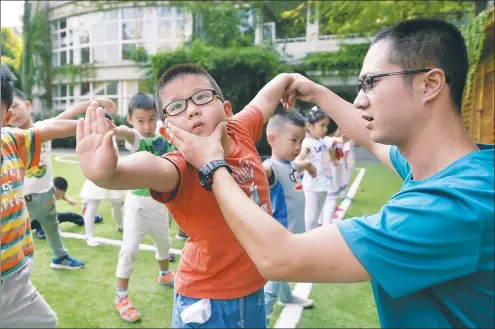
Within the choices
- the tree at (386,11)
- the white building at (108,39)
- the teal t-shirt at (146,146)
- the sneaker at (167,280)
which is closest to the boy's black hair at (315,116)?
the teal t-shirt at (146,146)

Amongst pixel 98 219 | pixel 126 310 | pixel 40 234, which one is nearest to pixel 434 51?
pixel 126 310

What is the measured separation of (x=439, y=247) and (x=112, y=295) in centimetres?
373

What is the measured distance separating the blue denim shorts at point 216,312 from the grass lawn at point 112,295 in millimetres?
1716

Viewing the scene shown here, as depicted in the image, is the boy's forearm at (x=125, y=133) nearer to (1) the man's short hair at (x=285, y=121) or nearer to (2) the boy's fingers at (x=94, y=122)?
(1) the man's short hair at (x=285, y=121)

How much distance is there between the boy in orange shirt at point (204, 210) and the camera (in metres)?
1.73

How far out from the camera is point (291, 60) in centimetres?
2209

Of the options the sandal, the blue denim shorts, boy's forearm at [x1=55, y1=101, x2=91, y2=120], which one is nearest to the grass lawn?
the sandal

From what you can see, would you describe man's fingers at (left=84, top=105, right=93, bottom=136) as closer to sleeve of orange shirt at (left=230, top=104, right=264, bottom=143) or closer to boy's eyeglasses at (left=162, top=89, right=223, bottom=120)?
boy's eyeglasses at (left=162, top=89, right=223, bottom=120)

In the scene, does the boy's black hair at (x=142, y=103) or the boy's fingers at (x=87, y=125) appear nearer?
the boy's fingers at (x=87, y=125)

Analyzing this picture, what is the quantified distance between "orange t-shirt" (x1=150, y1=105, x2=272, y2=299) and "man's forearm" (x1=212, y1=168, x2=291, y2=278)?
1.50 feet

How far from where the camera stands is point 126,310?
3.64 metres

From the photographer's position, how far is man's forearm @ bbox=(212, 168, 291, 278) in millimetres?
1218

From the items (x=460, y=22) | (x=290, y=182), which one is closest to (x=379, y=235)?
(x=290, y=182)

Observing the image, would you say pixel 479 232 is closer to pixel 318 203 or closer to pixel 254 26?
pixel 318 203
